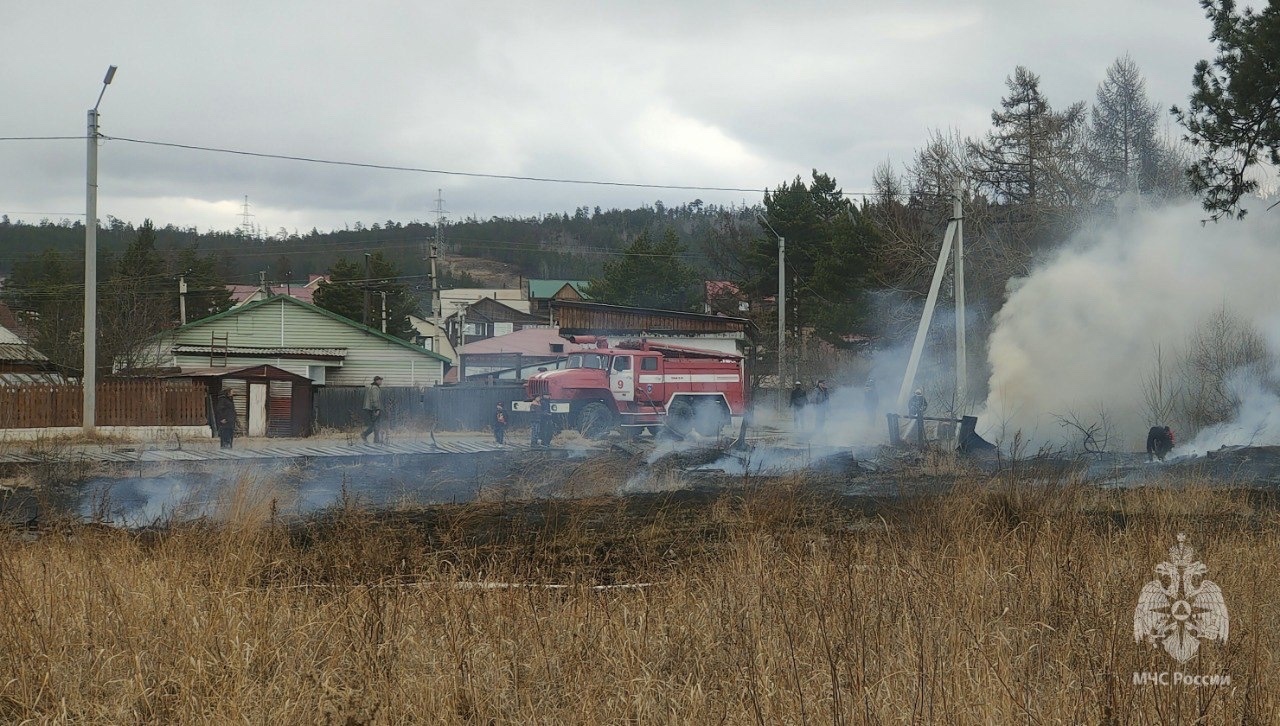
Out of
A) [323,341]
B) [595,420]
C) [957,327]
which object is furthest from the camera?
[323,341]

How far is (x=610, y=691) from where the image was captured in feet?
16.9

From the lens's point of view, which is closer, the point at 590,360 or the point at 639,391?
the point at 639,391

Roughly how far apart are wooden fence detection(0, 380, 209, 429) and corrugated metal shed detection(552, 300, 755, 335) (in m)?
20.2

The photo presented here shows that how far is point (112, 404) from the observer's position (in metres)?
28.0

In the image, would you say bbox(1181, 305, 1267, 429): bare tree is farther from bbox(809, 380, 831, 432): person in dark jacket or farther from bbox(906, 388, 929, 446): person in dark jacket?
bbox(809, 380, 831, 432): person in dark jacket

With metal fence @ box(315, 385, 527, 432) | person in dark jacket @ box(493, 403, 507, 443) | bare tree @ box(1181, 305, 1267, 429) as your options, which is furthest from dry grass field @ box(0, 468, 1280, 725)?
metal fence @ box(315, 385, 527, 432)

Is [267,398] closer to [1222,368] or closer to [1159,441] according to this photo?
[1159,441]

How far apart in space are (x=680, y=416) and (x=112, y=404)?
1633cm

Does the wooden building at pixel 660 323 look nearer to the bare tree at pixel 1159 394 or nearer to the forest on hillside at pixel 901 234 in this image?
the forest on hillside at pixel 901 234

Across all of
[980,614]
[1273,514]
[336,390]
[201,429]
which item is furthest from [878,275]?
[980,614]

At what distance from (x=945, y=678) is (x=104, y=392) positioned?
2845 cm

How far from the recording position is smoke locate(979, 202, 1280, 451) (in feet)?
83.9

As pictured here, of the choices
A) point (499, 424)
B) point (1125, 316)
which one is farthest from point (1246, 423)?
point (499, 424)

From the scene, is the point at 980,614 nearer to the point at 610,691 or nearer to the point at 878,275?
the point at 610,691
